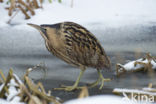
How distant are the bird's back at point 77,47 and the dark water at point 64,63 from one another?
7.1 inches

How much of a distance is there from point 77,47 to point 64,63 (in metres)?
0.63

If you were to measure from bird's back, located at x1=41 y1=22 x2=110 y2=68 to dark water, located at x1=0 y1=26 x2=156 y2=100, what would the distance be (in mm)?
180

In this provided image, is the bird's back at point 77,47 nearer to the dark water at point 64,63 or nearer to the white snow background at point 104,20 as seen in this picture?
the dark water at point 64,63

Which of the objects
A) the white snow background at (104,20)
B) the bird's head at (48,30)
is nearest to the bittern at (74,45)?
the bird's head at (48,30)

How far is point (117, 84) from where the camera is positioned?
2.67 m

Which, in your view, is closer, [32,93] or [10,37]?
[32,93]

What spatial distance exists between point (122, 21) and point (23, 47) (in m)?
1.02

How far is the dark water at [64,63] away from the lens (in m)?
2.71

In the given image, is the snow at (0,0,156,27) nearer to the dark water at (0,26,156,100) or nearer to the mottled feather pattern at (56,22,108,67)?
the dark water at (0,26,156,100)

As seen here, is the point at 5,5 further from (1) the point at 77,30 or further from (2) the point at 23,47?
(1) the point at 77,30

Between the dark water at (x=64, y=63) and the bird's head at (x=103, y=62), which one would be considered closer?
the bird's head at (x=103, y=62)

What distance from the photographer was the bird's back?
2471 millimetres

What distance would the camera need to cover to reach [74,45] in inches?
98.3

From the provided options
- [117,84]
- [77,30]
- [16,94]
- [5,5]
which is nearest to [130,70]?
[117,84]
